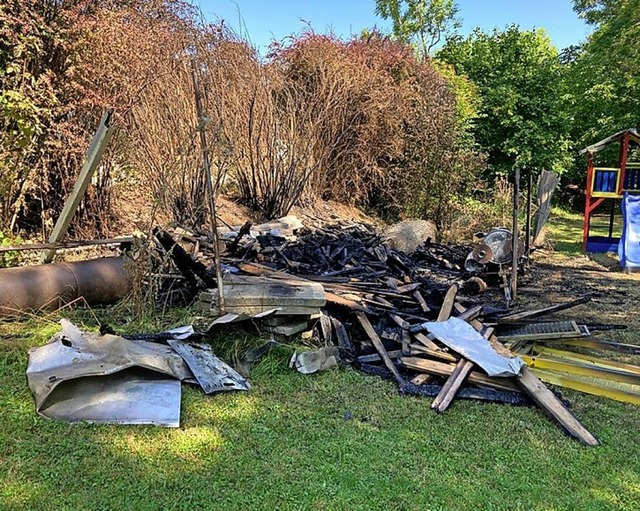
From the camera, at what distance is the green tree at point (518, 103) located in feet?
58.9

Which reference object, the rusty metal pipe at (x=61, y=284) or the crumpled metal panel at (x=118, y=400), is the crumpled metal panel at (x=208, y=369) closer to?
the crumpled metal panel at (x=118, y=400)

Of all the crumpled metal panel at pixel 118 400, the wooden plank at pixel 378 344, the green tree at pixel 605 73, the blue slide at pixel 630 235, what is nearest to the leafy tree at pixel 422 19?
the green tree at pixel 605 73

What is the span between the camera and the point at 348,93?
10.5 metres

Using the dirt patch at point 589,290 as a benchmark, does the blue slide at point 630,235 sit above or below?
above

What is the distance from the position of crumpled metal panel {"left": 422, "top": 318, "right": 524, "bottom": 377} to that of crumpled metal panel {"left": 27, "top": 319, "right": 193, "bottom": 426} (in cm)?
192

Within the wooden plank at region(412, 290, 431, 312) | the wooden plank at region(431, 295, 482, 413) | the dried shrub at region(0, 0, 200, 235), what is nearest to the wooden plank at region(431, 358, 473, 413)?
the wooden plank at region(431, 295, 482, 413)

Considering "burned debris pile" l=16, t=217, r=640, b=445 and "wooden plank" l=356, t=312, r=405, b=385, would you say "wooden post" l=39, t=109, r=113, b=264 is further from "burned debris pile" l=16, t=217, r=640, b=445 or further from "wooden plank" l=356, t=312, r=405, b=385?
"wooden plank" l=356, t=312, r=405, b=385

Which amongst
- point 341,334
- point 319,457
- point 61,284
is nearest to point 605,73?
point 341,334

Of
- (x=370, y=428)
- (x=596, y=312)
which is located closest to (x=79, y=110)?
(x=370, y=428)

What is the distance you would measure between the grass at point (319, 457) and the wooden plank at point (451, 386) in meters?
0.07

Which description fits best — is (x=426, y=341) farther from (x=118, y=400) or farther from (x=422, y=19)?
(x=422, y=19)

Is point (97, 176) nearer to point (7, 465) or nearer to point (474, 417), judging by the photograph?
point (7, 465)

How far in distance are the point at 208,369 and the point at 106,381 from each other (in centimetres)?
65

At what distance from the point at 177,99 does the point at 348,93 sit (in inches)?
174
